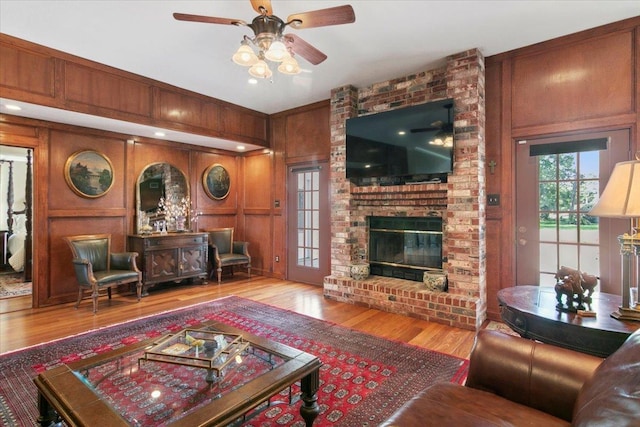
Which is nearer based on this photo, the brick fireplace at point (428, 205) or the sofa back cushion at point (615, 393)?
the sofa back cushion at point (615, 393)

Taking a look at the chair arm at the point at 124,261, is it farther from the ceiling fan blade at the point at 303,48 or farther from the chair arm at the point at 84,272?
the ceiling fan blade at the point at 303,48

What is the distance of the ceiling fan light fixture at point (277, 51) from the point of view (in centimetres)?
233

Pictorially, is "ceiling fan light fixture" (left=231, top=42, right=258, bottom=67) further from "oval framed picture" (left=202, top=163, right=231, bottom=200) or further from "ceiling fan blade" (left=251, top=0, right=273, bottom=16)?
"oval framed picture" (left=202, top=163, right=231, bottom=200)

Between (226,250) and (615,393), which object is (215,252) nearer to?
(226,250)

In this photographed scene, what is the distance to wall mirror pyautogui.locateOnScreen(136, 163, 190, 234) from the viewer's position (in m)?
5.16

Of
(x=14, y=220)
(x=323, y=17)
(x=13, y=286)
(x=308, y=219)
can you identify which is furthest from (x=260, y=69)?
(x=14, y=220)

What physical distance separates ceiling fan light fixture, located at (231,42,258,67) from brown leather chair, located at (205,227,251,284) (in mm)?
3775

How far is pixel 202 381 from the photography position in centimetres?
171

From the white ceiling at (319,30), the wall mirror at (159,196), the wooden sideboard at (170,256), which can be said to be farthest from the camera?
the wall mirror at (159,196)

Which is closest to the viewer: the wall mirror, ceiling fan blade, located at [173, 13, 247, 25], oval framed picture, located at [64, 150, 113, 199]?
ceiling fan blade, located at [173, 13, 247, 25]

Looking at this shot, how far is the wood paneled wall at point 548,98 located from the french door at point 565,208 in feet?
0.32

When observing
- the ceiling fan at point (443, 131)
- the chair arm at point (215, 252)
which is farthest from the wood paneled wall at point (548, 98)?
the chair arm at point (215, 252)

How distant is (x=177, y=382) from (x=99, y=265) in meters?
3.60

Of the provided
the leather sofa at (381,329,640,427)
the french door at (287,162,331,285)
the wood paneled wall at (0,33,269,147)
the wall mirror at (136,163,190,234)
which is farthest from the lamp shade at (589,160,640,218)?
the wall mirror at (136,163,190,234)
